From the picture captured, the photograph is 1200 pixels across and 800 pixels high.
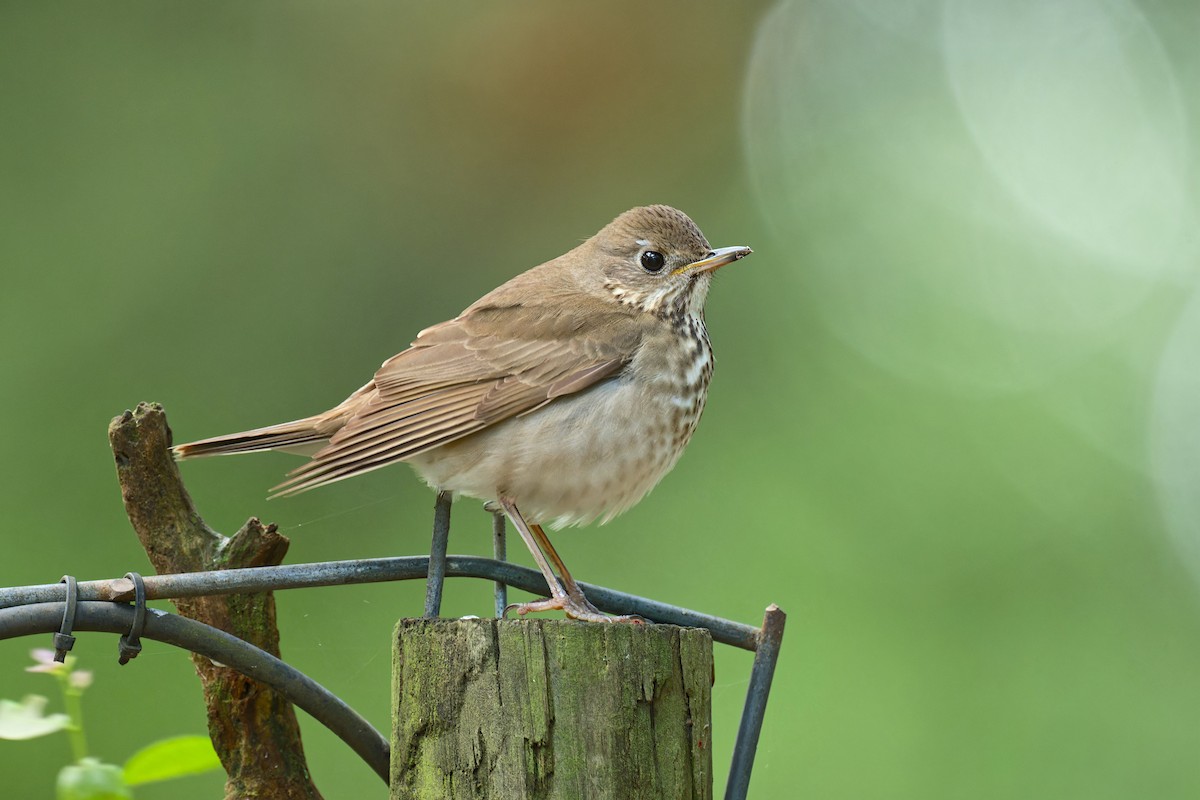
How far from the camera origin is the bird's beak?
377cm

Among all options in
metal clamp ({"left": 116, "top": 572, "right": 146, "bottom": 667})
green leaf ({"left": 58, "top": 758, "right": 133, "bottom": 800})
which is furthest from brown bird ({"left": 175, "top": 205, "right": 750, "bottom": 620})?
green leaf ({"left": 58, "top": 758, "right": 133, "bottom": 800})

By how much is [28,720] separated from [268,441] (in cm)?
133

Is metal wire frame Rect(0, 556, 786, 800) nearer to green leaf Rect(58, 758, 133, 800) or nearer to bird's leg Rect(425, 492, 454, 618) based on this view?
bird's leg Rect(425, 492, 454, 618)

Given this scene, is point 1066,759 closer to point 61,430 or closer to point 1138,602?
point 1138,602

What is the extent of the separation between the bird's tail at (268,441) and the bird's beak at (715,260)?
1.25m

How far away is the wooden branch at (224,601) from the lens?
7.29ft

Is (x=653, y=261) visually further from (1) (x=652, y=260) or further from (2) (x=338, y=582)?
(2) (x=338, y=582)

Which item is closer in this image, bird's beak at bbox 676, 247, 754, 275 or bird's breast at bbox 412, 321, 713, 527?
bird's breast at bbox 412, 321, 713, 527

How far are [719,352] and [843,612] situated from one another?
4.69 ft

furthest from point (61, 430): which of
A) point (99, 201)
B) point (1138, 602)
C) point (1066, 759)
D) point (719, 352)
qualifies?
point (1138, 602)

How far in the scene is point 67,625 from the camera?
1.88 meters

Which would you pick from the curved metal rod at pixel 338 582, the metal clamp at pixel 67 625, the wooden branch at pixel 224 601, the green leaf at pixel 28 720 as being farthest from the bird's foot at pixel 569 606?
the green leaf at pixel 28 720

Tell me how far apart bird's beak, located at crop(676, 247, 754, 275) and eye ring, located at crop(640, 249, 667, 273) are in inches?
2.4

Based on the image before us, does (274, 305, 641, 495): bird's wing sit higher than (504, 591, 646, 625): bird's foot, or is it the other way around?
(274, 305, 641, 495): bird's wing
